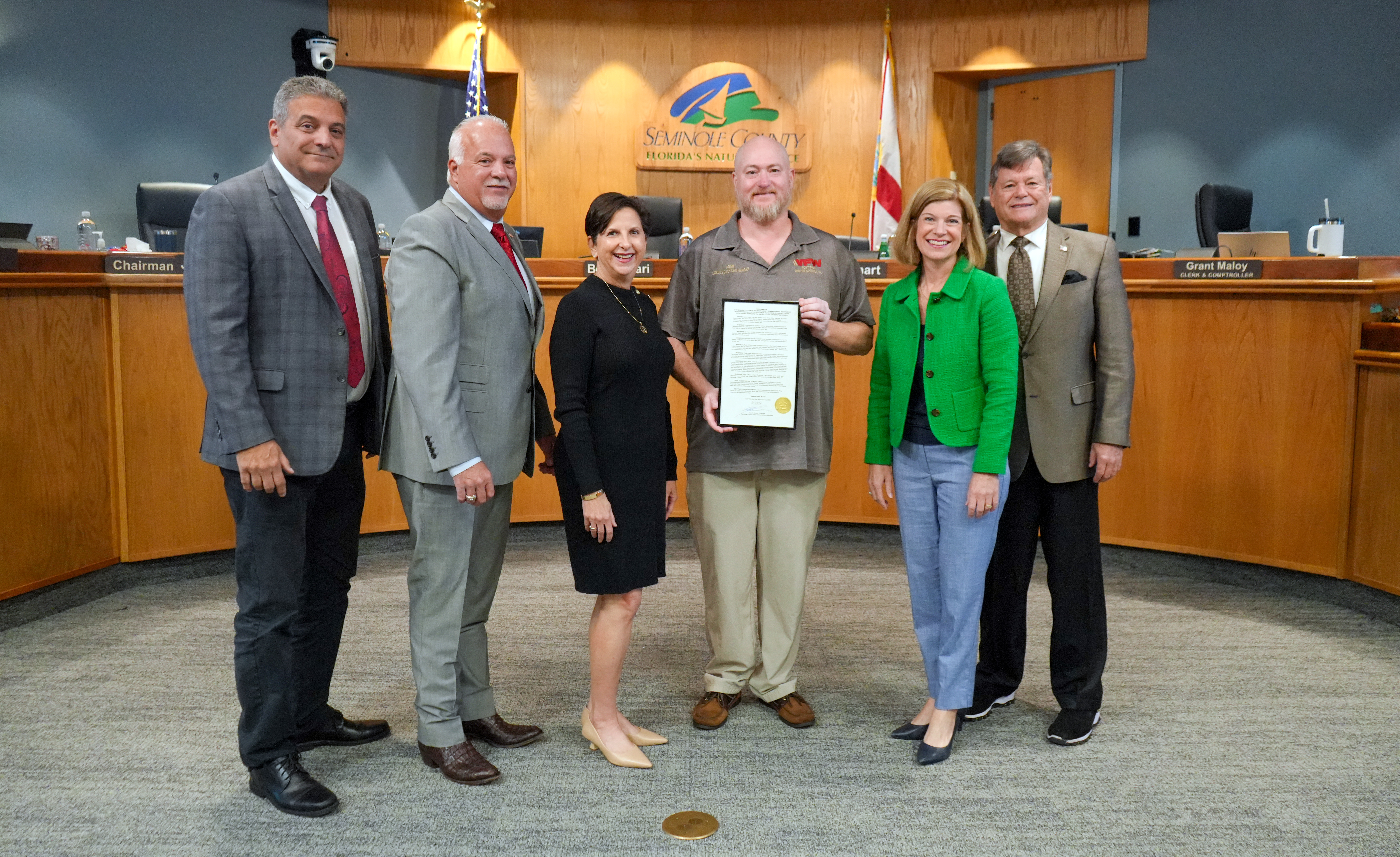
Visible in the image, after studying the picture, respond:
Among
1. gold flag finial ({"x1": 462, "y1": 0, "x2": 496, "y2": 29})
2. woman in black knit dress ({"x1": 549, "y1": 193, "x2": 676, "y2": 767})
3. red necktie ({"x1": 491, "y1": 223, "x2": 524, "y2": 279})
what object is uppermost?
gold flag finial ({"x1": 462, "y1": 0, "x2": 496, "y2": 29})

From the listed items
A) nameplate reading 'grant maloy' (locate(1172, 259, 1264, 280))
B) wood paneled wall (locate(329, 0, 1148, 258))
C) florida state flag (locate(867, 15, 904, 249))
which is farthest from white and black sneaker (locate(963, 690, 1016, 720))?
A: wood paneled wall (locate(329, 0, 1148, 258))

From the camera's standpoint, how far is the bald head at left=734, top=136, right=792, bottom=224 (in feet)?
8.52

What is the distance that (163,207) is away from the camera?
5328 millimetres

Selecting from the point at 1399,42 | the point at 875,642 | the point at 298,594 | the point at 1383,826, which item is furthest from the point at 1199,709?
the point at 1399,42

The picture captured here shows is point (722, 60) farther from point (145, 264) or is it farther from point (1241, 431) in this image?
point (1241, 431)

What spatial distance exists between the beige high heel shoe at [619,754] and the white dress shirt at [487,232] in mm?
768

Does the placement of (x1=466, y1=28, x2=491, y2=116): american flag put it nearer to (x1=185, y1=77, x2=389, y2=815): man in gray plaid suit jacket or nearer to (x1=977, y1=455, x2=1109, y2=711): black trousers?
(x1=185, y1=77, x2=389, y2=815): man in gray plaid suit jacket

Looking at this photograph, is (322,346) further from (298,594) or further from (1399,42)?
(1399,42)

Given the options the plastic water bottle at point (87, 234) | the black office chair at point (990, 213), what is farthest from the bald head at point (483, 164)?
the plastic water bottle at point (87, 234)

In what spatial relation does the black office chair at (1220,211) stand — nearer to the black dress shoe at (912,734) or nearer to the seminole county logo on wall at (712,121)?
the seminole county logo on wall at (712,121)

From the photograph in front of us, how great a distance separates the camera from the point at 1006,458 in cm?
243

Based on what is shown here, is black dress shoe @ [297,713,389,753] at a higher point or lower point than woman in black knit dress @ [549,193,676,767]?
lower

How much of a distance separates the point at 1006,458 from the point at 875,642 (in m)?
1.22

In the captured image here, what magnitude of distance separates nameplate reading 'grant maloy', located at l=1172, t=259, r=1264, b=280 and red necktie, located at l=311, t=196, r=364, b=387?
3320 mm
